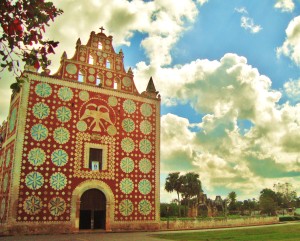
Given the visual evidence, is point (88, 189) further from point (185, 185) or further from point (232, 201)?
point (232, 201)

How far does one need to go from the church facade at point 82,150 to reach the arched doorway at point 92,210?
8 cm

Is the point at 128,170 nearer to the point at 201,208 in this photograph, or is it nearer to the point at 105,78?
the point at 105,78

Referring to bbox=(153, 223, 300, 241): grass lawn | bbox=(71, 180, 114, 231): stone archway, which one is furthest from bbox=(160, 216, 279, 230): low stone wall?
bbox=(153, 223, 300, 241): grass lawn

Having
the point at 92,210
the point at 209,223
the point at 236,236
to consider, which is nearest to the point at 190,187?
the point at 209,223

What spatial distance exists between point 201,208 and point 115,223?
158ft

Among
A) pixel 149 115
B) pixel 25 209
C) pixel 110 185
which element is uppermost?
pixel 149 115

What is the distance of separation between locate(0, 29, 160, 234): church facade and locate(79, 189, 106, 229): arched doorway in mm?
79

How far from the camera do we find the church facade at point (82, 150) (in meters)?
23.3

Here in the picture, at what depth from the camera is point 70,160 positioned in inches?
995

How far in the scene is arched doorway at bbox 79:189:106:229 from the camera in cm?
2542

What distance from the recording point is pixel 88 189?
83.7ft

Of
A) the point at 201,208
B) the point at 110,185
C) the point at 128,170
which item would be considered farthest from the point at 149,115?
the point at 201,208

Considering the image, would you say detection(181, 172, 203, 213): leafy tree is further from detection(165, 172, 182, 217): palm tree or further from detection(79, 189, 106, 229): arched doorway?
detection(79, 189, 106, 229): arched doorway

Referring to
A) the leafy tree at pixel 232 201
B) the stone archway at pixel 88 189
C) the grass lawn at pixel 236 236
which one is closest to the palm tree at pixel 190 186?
the leafy tree at pixel 232 201
